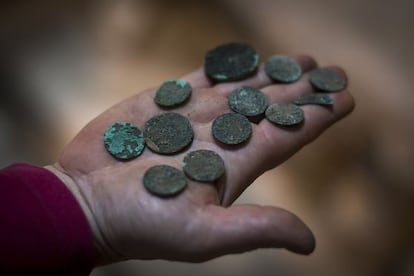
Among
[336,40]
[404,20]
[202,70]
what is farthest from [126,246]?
[404,20]

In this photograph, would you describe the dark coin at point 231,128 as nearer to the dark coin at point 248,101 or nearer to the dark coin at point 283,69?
the dark coin at point 248,101

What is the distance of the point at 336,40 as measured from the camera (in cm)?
164

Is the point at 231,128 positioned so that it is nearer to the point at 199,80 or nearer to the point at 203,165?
the point at 203,165

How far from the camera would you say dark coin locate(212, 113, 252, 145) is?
93 centimetres

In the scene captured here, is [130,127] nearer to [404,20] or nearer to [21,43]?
[21,43]

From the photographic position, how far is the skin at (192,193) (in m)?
0.76

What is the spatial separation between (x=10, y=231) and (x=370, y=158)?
0.97 m

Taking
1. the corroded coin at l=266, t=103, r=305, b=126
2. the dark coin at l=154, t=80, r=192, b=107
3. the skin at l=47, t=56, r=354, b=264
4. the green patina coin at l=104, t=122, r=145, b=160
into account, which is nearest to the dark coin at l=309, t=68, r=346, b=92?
the skin at l=47, t=56, r=354, b=264

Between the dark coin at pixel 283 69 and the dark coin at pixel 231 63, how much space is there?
0.04 m

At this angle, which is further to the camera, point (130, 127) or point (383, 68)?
point (383, 68)

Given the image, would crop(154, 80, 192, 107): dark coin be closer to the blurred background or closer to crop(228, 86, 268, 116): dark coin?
crop(228, 86, 268, 116): dark coin

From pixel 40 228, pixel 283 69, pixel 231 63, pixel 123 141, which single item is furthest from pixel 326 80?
pixel 40 228

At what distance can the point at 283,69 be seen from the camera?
116 cm

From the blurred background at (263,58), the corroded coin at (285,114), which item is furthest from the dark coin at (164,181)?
the blurred background at (263,58)
